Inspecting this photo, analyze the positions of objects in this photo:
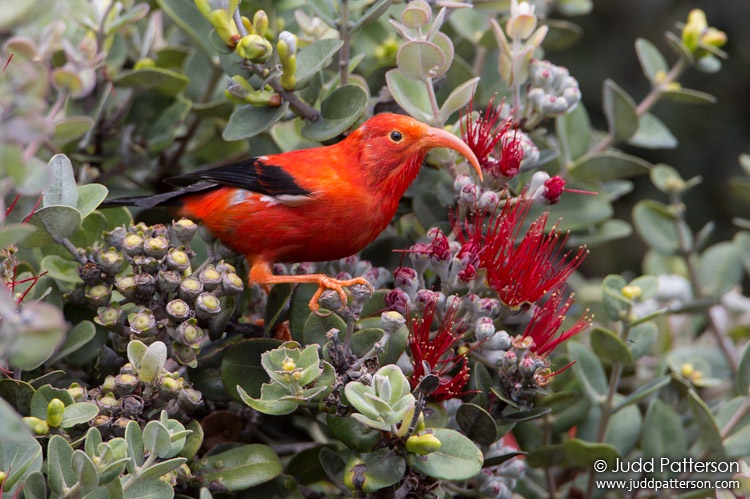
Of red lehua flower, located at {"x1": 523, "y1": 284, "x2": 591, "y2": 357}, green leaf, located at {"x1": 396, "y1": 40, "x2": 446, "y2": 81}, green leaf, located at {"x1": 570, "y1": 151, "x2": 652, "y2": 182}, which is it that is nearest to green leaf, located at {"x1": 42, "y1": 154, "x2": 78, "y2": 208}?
green leaf, located at {"x1": 396, "y1": 40, "x2": 446, "y2": 81}

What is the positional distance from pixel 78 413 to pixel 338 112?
3.39 feet

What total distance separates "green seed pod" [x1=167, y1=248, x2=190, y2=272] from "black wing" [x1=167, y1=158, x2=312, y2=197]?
0.51 m

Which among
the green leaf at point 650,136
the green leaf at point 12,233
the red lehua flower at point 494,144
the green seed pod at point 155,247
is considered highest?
the green leaf at point 12,233

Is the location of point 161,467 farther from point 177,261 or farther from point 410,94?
point 410,94

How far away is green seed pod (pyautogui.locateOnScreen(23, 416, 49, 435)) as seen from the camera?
64.7 inches

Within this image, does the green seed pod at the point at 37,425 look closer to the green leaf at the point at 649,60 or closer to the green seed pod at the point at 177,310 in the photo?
the green seed pod at the point at 177,310

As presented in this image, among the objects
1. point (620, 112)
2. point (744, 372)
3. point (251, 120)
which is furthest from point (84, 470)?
point (620, 112)

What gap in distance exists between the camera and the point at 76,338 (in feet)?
6.37

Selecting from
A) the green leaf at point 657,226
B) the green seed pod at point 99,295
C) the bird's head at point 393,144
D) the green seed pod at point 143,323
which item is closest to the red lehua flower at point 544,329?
the bird's head at point 393,144

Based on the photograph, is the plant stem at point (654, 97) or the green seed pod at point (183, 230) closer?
the green seed pod at point (183, 230)

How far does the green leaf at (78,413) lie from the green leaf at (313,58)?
971 mm

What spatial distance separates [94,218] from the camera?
7.06ft

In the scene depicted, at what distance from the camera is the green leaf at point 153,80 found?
2396 mm

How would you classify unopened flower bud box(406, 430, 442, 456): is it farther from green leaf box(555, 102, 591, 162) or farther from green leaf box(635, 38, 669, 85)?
green leaf box(635, 38, 669, 85)
